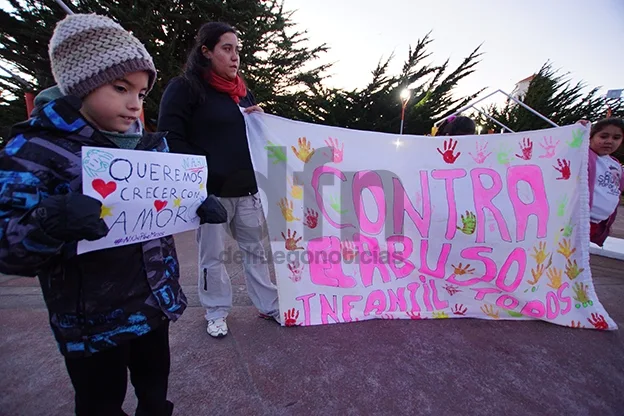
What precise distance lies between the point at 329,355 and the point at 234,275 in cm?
149

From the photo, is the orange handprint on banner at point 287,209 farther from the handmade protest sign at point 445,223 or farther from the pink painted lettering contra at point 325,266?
the pink painted lettering contra at point 325,266

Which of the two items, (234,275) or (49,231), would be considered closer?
(49,231)

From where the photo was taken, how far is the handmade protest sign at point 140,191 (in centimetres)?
85

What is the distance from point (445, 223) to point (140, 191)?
192 centimetres

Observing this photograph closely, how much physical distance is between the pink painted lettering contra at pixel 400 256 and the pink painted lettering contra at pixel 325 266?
1.01ft

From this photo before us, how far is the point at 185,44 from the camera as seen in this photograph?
24.3 feet

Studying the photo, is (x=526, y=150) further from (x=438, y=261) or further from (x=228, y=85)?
(x=228, y=85)

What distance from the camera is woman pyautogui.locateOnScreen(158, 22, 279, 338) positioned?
176cm

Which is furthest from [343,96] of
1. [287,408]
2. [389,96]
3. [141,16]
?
[287,408]

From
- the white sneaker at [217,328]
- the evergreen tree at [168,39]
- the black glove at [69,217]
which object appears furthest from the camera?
the evergreen tree at [168,39]

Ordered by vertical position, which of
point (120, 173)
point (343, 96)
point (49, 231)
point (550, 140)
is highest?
point (343, 96)

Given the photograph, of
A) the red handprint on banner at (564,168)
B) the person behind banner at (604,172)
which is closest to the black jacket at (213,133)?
the red handprint on banner at (564,168)

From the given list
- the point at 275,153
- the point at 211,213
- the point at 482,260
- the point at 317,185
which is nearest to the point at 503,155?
the point at 482,260

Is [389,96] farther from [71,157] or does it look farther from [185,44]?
[71,157]
